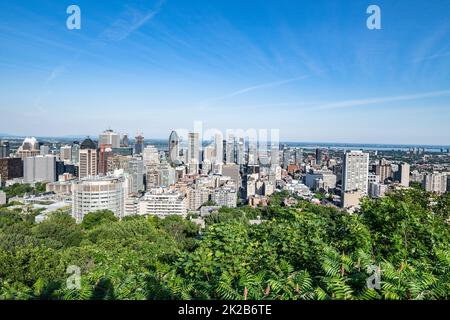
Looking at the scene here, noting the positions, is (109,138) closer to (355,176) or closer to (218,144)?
(218,144)

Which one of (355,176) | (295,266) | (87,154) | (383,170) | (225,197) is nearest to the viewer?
(295,266)

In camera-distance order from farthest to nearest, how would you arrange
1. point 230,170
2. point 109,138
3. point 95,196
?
point 95,196 < point 230,170 < point 109,138

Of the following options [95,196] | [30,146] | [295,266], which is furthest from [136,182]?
[295,266]

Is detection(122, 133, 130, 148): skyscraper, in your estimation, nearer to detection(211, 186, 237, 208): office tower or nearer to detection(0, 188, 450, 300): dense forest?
detection(0, 188, 450, 300): dense forest

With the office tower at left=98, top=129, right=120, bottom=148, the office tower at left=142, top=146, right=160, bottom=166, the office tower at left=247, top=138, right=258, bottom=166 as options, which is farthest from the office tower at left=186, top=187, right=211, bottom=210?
the office tower at left=247, top=138, right=258, bottom=166

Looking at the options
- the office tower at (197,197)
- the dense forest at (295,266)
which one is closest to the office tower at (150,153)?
the dense forest at (295,266)
